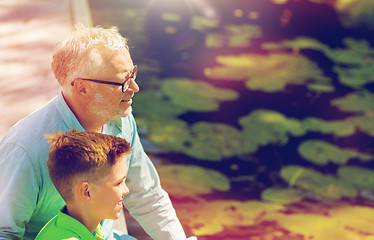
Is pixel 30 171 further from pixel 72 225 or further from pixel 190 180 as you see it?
pixel 190 180

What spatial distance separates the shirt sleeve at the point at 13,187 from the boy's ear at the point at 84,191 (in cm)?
18

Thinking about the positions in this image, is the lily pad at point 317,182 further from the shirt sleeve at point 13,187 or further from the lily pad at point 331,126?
the shirt sleeve at point 13,187

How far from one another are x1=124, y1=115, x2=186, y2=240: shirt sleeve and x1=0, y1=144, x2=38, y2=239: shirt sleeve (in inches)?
19.1

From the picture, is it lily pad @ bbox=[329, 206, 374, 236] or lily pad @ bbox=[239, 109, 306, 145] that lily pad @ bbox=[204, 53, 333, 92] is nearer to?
lily pad @ bbox=[239, 109, 306, 145]

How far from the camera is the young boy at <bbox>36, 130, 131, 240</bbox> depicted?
1550 millimetres

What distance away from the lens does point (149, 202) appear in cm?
214

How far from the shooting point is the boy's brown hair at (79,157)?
1546 mm

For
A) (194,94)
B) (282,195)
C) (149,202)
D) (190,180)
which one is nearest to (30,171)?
(149,202)

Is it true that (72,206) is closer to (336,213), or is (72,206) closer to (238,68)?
(336,213)

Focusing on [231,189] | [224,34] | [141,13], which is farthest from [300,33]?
[231,189]

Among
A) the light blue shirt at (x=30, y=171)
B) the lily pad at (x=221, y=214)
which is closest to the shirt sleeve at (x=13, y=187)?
the light blue shirt at (x=30, y=171)

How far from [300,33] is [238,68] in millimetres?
1032

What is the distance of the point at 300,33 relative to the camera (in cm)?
553

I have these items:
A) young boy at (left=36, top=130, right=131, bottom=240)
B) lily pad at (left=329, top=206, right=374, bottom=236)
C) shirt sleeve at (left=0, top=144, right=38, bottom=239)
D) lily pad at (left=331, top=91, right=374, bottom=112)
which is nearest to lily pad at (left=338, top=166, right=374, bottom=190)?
lily pad at (left=329, top=206, right=374, bottom=236)
